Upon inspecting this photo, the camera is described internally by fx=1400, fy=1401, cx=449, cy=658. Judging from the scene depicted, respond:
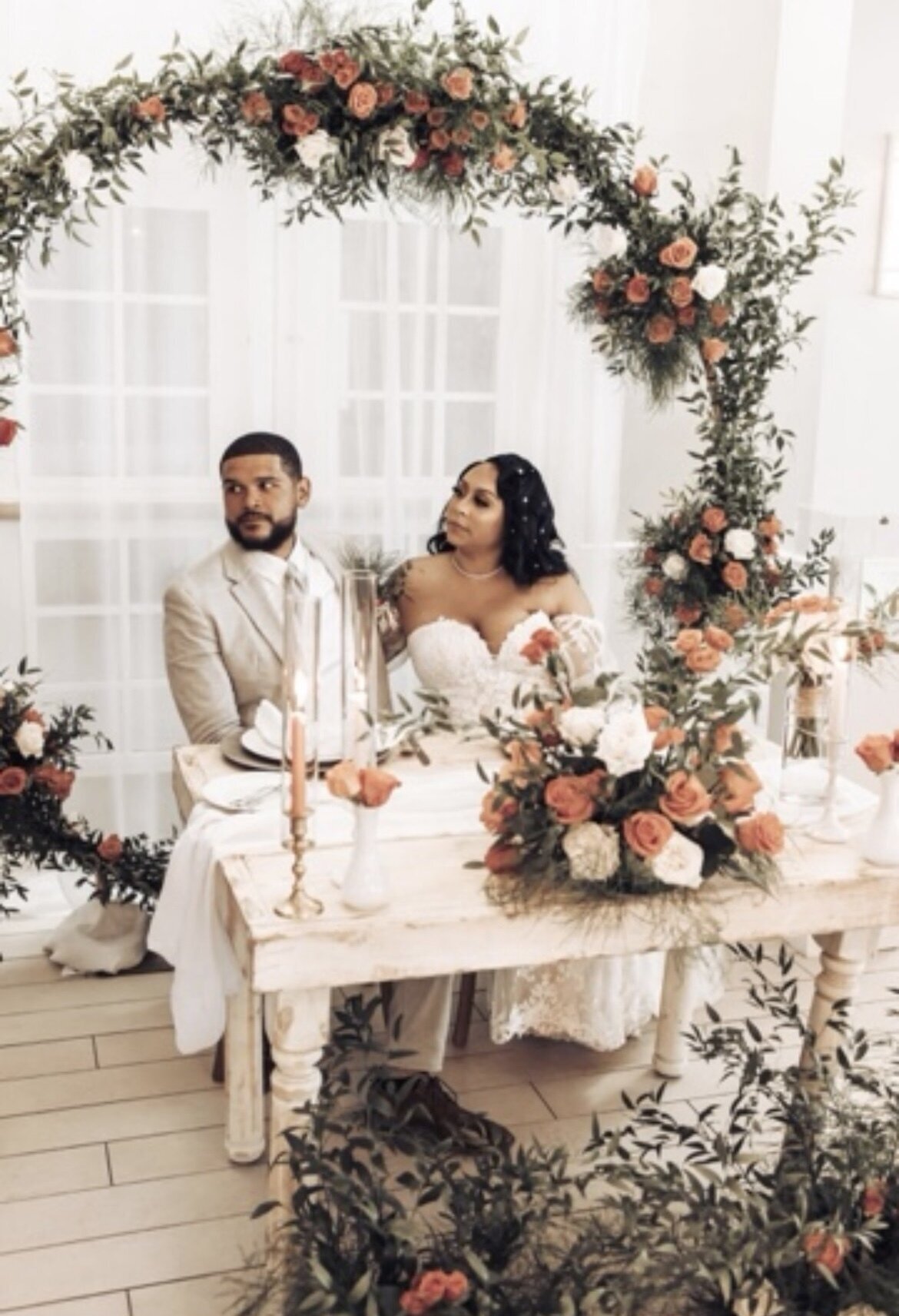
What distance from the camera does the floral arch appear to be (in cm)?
274

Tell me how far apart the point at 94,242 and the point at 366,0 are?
2.79 ft

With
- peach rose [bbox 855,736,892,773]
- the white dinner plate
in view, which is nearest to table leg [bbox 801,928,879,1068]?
peach rose [bbox 855,736,892,773]

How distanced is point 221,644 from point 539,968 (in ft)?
3.28

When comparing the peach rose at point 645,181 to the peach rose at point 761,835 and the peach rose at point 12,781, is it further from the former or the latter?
the peach rose at point 12,781

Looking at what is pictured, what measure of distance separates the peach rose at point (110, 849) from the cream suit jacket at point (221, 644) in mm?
419

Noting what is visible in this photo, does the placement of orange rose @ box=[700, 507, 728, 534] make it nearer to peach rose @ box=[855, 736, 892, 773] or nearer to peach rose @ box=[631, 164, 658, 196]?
peach rose @ box=[631, 164, 658, 196]

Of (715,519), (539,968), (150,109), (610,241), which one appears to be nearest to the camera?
(150,109)

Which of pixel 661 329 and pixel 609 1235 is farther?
pixel 661 329

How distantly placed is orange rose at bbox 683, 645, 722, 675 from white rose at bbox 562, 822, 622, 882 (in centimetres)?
30

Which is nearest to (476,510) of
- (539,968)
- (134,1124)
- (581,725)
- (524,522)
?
(524,522)

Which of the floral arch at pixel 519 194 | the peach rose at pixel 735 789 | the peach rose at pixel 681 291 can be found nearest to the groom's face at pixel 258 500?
the floral arch at pixel 519 194

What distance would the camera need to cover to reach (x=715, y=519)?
11.1ft

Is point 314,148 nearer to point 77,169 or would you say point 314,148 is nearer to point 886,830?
point 77,169

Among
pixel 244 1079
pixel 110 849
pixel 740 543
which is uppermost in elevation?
pixel 740 543
